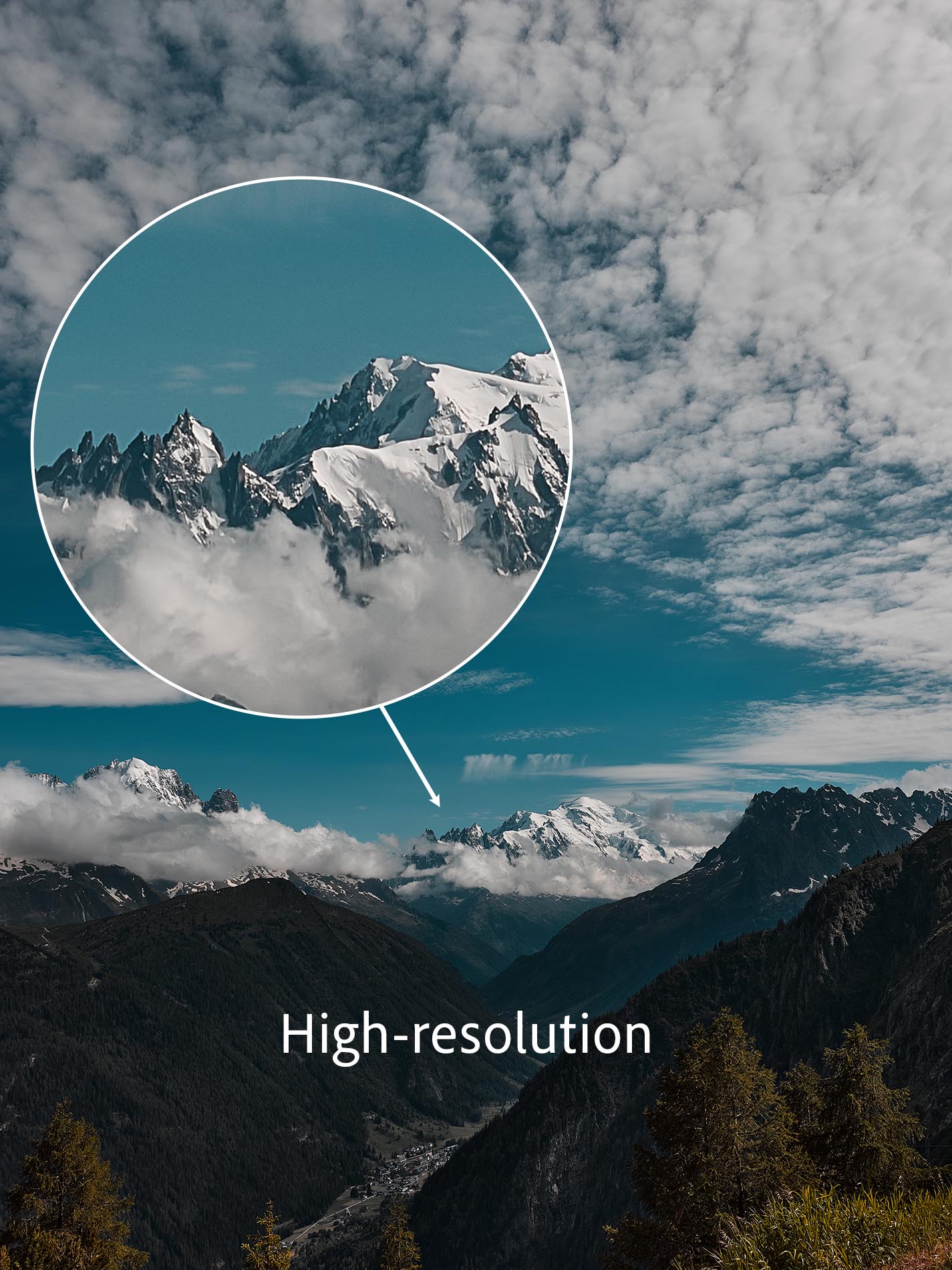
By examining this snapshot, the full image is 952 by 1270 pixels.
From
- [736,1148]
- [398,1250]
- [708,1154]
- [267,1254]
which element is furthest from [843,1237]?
[398,1250]

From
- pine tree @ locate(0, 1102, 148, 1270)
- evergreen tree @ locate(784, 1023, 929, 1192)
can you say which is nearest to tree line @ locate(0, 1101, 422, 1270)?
pine tree @ locate(0, 1102, 148, 1270)

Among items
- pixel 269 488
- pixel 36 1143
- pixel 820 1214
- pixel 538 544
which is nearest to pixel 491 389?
pixel 538 544

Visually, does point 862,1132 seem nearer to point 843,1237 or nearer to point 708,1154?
point 708,1154

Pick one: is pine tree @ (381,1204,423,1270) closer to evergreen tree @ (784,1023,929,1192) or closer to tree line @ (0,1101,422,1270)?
tree line @ (0,1101,422,1270)

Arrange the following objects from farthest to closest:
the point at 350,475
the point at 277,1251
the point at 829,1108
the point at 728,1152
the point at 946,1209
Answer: the point at 277,1251
the point at 829,1108
the point at 728,1152
the point at 350,475
the point at 946,1209

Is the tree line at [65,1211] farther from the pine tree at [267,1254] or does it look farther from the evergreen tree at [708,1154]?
the evergreen tree at [708,1154]

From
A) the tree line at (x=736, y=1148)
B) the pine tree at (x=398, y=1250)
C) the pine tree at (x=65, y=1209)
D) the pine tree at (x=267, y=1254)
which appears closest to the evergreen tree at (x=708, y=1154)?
the tree line at (x=736, y=1148)

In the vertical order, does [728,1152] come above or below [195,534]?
below

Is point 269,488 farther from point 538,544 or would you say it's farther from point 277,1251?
point 277,1251
